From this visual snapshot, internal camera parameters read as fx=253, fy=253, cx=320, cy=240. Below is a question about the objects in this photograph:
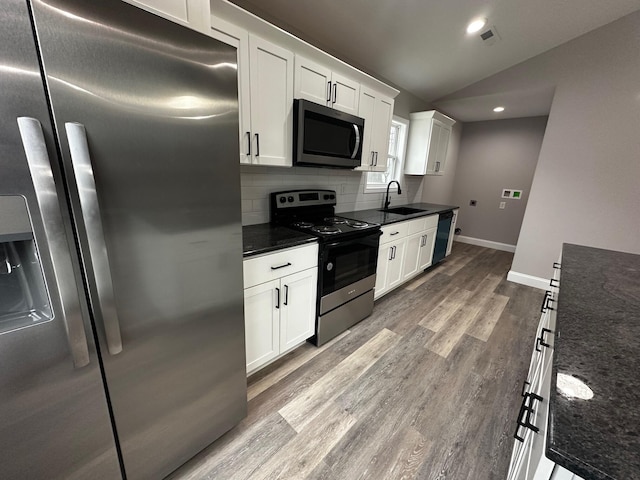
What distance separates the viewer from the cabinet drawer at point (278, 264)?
1.46 m

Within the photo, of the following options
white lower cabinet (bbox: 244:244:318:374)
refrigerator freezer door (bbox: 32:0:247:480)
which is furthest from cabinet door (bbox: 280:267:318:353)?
refrigerator freezer door (bbox: 32:0:247:480)

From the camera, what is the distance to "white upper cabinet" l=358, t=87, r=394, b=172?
2.43m

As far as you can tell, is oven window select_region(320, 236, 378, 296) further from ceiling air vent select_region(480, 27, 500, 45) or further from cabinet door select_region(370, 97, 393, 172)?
ceiling air vent select_region(480, 27, 500, 45)

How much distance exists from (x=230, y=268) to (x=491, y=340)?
7.91ft

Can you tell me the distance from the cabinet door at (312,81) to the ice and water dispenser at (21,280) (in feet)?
5.55

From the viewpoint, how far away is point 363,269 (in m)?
2.27

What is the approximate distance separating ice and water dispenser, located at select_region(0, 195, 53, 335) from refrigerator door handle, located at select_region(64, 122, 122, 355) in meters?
0.11

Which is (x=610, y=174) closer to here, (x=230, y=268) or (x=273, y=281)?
(x=273, y=281)

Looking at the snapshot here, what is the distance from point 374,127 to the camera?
2.59m

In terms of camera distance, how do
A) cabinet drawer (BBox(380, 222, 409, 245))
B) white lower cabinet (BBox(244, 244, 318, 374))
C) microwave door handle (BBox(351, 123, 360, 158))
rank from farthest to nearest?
cabinet drawer (BBox(380, 222, 409, 245)) < microwave door handle (BBox(351, 123, 360, 158)) < white lower cabinet (BBox(244, 244, 318, 374))

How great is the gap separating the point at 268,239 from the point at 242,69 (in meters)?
1.05

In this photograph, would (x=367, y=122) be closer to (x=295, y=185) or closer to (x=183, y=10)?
(x=295, y=185)

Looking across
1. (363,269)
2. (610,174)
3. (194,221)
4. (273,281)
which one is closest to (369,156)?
(363,269)

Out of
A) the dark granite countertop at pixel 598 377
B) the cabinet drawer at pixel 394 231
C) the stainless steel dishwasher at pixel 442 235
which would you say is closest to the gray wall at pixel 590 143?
the stainless steel dishwasher at pixel 442 235
